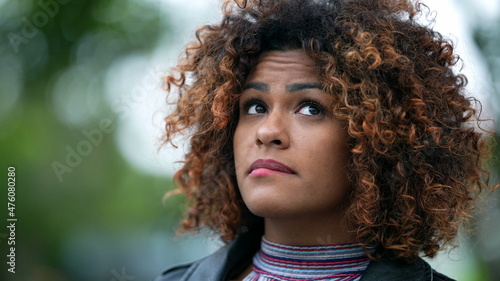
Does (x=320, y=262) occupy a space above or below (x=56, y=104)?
below

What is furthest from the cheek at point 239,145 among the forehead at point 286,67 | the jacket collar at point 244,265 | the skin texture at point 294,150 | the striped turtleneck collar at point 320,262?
the jacket collar at point 244,265

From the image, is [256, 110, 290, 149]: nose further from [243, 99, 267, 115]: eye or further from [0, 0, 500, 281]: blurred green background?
[0, 0, 500, 281]: blurred green background

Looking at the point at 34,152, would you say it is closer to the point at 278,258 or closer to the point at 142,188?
the point at 142,188

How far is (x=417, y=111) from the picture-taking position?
9.64 feet

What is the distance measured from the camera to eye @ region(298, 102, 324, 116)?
296 cm

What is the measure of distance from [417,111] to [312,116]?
0.50 m

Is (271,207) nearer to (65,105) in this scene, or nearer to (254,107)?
(254,107)

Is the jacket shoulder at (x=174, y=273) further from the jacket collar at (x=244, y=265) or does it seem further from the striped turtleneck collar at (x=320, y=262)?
the striped turtleneck collar at (x=320, y=262)

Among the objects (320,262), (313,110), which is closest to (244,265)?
(320,262)

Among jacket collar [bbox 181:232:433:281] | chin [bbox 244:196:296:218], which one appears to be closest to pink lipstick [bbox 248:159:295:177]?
chin [bbox 244:196:296:218]

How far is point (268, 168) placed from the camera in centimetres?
291

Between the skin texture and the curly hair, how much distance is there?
0.21 feet

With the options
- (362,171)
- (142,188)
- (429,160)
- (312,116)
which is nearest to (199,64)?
(312,116)

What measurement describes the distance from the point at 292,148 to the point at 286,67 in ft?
1.37
